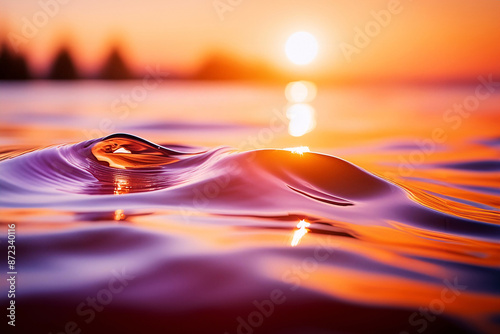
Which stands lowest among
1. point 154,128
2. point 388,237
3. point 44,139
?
point 388,237

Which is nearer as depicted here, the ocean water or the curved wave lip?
the ocean water

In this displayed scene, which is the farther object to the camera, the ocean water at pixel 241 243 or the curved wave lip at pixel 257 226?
the curved wave lip at pixel 257 226

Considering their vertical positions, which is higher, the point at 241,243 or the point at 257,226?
the point at 257,226

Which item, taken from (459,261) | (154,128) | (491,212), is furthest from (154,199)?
(154,128)

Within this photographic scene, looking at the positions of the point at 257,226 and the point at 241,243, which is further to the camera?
the point at 257,226

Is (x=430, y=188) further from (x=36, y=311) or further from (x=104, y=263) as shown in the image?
(x=36, y=311)
